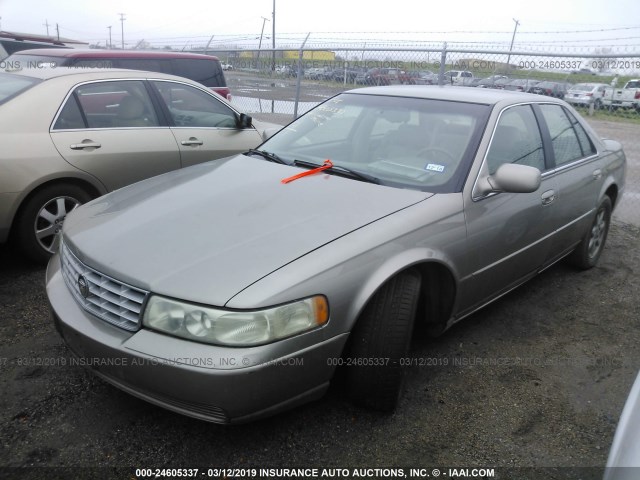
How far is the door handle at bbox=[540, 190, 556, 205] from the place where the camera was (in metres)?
3.39

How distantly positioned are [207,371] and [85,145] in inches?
117

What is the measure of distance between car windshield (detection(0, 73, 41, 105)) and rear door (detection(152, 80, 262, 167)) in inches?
40.1

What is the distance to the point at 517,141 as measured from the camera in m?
3.38

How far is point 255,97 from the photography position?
34.3 feet

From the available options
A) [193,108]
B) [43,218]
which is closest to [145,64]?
[193,108]

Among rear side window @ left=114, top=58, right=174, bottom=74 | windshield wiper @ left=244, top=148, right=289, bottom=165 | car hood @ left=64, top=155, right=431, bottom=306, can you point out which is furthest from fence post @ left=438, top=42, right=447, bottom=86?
car hood @ left=64, top=155, right=431, bottom=306

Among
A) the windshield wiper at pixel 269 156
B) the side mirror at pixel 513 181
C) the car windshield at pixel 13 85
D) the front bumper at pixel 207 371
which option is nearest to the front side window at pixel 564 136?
the side mirror at pixel 513 181

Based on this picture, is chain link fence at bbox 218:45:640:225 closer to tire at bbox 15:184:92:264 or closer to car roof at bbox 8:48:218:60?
car roof at bbox 8:48:218:60

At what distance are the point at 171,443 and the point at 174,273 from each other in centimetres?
79

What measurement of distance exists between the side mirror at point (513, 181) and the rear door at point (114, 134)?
293 centimetres

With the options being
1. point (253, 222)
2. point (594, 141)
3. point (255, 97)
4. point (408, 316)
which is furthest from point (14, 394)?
point (255, 97)

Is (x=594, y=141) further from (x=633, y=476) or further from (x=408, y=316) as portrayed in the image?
(x=633, y=476)

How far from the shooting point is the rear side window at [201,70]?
735 cm

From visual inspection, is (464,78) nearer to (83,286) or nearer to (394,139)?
(394,139)
